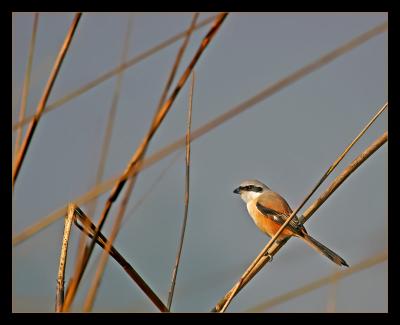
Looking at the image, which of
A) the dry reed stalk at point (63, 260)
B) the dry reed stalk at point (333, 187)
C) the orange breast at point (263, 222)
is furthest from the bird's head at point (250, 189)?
the dry reed stalk at point (63, 260)

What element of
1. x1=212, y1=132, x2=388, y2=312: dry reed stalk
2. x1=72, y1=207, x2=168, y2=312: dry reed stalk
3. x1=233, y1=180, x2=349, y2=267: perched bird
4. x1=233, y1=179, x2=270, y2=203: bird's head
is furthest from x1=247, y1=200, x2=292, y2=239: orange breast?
x1=72, y1=207, x2=168, y2=312: dry reed stalk

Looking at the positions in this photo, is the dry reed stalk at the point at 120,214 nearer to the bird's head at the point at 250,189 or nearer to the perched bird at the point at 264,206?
the perched bird at the point at 264,206

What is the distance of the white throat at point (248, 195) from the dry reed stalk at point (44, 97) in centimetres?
300

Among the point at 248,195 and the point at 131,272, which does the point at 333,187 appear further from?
the point at 248,195

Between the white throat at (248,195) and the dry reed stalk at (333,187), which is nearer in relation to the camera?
the dry reed stalk at (333,187)

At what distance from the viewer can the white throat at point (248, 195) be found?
3.83m

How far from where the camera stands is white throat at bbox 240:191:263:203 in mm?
3828

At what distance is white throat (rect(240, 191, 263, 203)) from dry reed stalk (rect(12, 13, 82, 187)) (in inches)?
118

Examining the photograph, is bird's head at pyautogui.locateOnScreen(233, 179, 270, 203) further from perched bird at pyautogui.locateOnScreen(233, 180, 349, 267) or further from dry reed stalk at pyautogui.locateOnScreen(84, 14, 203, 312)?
dry reed stalk at pyautogui.locateOnScreen(84, 14, 203, 312)

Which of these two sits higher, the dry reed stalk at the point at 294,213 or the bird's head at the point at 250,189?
the bird's head at the point at 250,189

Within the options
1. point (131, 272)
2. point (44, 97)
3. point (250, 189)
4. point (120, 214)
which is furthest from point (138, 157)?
point (250, 189)
